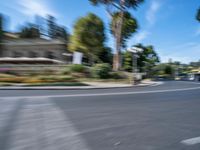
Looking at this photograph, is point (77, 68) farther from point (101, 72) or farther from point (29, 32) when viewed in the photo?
point (29, 32)

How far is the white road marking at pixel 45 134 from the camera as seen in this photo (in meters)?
4.89

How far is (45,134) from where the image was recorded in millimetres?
5762

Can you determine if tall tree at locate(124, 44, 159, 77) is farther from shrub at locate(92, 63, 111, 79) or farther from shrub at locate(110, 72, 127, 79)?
shrub at locate(92, 63, 111, 79)

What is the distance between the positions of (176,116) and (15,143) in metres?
5.13

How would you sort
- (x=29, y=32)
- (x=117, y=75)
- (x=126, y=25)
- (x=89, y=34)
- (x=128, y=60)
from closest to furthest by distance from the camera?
(x=117, y=75), (x=126, y=25), (x=89, y=34), (x=128, y=60), (x=29, y=32)

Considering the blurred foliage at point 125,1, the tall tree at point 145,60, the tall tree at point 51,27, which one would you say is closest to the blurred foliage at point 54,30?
the tall tree at point 51,27

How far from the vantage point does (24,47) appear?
60.9 metres

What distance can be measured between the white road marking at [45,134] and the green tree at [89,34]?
149ft

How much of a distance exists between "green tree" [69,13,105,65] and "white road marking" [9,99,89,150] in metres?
45.5

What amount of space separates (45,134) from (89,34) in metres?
47.7

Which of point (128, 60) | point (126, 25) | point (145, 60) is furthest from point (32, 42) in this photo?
point (145, 60)

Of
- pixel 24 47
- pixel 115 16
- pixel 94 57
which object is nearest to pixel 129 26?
pixel 115 16

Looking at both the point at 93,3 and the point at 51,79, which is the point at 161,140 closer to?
the point at 51,79

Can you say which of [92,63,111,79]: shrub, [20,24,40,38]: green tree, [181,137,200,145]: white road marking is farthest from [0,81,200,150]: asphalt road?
[20,24,40,38]: green tree
